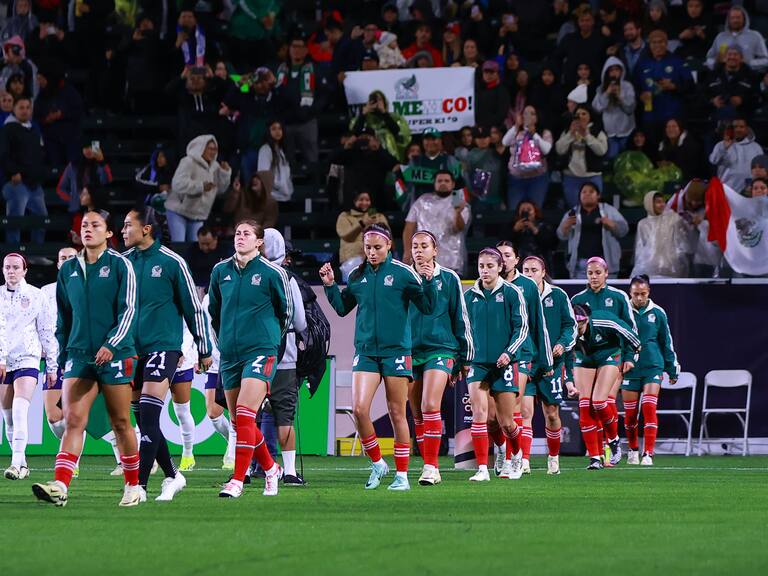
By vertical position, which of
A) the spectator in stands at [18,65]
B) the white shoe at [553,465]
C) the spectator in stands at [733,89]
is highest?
the spectator in stands at [18,65]

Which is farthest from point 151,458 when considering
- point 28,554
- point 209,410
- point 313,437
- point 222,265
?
point 313,437

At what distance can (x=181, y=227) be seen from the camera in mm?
23266

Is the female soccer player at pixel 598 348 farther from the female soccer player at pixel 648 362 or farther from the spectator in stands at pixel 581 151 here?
the spectator in stands at pixel 581 151

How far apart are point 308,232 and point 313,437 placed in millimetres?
4979

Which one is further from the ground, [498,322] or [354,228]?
[354,228]

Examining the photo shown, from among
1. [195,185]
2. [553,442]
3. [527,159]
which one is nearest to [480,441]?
[553,442]

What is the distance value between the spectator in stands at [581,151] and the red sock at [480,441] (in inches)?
312

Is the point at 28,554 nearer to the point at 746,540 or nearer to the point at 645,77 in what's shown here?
the point at 746,540

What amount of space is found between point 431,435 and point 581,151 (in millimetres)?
10106

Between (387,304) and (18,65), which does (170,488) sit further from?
(18,65)

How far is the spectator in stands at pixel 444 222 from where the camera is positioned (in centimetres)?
2162

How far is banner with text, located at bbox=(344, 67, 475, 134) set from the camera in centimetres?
2427

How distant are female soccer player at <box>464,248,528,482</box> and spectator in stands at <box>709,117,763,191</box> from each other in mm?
8346

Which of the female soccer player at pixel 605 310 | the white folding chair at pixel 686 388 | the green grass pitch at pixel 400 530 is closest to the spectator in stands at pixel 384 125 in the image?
the female soccer player at pixel 605 310
